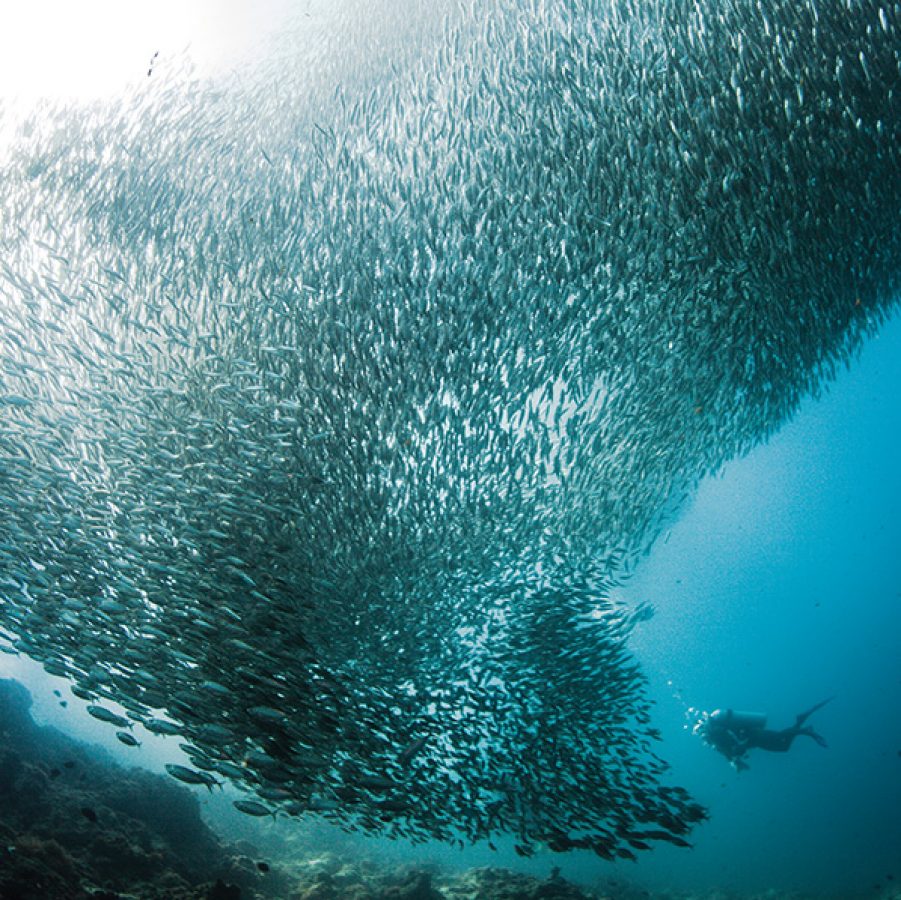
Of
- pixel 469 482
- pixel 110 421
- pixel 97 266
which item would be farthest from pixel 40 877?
pixel 97 266

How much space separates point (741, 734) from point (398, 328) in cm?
2019

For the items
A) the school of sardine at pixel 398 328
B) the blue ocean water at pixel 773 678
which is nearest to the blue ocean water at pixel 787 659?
the blue ocean water at pixel 773 678

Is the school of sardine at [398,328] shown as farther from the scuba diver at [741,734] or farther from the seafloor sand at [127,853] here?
the scuba diver at [741,734]

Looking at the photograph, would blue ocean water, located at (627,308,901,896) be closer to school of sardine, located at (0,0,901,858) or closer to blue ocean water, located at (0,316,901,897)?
blue ocean water, located at (0,316,901,897)

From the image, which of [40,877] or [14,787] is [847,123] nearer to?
[40,877]

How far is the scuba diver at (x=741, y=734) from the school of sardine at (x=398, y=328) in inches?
490

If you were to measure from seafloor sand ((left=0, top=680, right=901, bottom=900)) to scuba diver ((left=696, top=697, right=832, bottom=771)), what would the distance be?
1082 cm

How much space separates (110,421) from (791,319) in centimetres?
1042

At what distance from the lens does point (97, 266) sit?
8.32 m

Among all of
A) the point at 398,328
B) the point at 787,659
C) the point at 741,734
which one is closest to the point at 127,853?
the point at 398,328

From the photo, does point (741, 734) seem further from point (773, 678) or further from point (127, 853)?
point (773, 678)

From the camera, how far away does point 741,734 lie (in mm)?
19781

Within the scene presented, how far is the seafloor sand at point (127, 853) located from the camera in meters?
6.04

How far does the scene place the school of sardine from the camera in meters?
6.92
